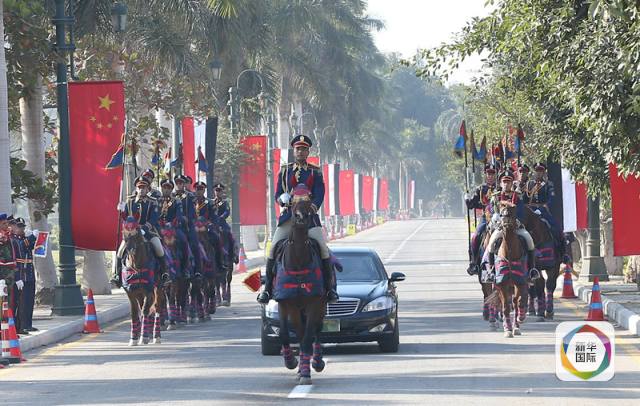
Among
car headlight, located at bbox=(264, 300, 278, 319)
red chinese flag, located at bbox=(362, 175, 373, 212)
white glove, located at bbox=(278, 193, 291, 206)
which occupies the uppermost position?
red chinese flag, located at bbox=(362, 175, 373, 212)

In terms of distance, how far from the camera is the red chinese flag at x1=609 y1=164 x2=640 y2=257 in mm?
27328

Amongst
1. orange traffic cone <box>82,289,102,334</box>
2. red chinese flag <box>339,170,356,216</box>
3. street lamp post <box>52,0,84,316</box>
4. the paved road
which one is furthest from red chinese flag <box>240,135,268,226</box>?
red chinese flag <box>339,170,356,216</box>

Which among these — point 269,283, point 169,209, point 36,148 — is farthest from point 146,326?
point 36,148

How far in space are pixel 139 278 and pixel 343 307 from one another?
154 inches

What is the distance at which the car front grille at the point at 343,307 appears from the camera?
19995 millimetres

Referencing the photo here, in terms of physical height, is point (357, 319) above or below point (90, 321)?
above

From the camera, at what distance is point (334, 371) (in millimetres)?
18297

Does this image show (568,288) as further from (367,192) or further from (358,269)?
(367,192)

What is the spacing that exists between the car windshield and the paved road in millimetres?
963

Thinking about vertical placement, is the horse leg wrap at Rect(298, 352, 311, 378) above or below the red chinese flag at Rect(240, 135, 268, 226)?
below

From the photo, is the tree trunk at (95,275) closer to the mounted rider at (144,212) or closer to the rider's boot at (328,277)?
the mounted rider at (144,212)

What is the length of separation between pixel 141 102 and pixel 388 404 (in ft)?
86.1

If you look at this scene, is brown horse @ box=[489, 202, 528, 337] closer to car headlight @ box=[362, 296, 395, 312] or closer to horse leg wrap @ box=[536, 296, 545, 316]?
car headlight @ box=[362, 296, 395, 312]

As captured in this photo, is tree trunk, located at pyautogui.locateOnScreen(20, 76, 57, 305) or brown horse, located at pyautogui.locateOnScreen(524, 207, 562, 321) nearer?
brown horse, located at pyautogui.locateOnScreen(524, 207, 562, 321)
